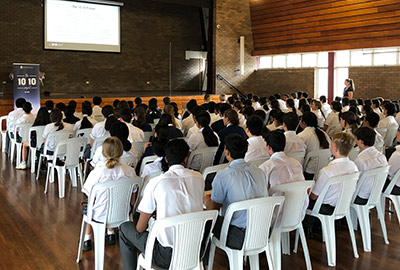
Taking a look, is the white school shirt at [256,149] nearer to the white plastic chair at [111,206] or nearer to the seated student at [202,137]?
the seated student at [202,137]

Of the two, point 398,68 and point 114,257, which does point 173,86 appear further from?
point 114,257

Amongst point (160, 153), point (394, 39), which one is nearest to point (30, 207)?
point (160, 153)

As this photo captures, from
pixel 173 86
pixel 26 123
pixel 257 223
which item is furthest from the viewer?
pixel 173 86

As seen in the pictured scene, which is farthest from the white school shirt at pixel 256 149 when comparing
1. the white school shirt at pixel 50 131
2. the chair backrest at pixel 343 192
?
the white school shirt at pixel 50 131

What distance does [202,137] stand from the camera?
18.9ft

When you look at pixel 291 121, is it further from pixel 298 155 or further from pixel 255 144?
pixel 255 144

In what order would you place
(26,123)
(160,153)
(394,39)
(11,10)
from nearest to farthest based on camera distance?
(160,153) → (26,123) → (394,39) → (11,10)

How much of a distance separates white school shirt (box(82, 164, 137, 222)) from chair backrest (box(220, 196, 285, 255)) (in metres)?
1.09

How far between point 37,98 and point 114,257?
8390 mm

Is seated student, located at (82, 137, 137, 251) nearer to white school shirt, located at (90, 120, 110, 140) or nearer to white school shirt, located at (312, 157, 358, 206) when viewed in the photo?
white school shirt, located at (312, 157, 358, 206)

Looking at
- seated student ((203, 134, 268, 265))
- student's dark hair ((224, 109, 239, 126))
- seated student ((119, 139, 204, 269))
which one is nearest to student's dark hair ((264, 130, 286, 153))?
seated student ((203, 134, 268, 265))

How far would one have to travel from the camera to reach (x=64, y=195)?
19.9ft

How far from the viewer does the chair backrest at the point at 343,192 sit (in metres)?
3.79

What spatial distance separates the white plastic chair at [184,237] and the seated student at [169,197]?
0.22 feet
